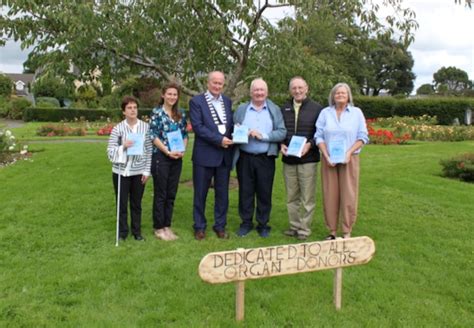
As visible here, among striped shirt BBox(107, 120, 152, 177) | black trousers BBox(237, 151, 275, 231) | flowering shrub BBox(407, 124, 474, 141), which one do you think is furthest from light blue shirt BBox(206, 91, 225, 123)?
flowering shrub BBox(407, 124, 474, 141)

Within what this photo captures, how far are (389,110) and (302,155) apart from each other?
97.0 feet

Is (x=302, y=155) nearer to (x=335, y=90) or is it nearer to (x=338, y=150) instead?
(x=338, y=150)

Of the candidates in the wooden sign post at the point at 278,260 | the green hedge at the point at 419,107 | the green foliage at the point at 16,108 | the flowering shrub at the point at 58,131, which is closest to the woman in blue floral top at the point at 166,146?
the wooden sign post at the point at 278,260

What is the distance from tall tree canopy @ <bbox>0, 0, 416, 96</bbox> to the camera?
5.92 m

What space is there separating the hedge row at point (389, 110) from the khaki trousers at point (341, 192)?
82.5ft

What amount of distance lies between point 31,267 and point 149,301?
1.54 m

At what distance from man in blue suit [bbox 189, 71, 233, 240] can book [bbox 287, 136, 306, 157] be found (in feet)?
2.29

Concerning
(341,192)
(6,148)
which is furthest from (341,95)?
(6,148)

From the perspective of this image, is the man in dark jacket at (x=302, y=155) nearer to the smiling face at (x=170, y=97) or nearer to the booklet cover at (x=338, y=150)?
the booklet cover at (x=338, y=150)

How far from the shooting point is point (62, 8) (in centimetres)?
597

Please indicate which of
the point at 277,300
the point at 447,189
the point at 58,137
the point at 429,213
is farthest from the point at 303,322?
the point at 58,137

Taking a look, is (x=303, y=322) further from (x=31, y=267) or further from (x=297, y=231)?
(x=31, y=267)

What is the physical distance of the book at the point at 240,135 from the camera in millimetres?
5008

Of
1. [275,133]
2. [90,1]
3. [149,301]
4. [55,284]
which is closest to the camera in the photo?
[149,301]
